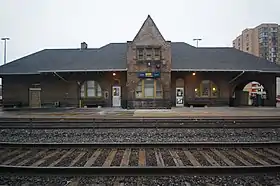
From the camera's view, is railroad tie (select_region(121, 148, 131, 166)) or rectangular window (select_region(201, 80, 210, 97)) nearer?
railroad tie (select_region(121, 148, 131, 166))

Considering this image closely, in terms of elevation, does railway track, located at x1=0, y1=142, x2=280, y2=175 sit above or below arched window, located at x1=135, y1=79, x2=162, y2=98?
below

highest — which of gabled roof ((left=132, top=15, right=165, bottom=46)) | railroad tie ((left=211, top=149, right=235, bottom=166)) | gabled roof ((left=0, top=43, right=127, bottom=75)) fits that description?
gabled roof ((left=132, top=15, right=165, bottom=46))

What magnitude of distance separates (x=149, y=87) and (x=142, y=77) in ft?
4.41

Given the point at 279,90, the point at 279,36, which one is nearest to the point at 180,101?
the point at 279,90

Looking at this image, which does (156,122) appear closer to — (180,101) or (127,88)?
(127,88)

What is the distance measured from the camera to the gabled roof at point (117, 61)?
86.6 feet

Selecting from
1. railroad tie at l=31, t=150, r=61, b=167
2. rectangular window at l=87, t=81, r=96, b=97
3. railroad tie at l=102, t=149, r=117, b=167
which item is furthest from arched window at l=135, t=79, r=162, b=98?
railroad tie at l=31, t=150, r=61, b=167

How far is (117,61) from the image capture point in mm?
27891

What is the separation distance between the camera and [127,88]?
25.0 metres

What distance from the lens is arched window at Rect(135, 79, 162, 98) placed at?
2523 cm

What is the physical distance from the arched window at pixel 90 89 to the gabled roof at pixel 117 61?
2.43 meters

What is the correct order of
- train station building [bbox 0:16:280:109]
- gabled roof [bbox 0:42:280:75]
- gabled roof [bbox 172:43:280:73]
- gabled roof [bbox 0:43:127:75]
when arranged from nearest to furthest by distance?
train station building [bbox 0:16:280:109] < gabled roof [bbox 172:43:280:73] < gabled roof [bbox 0:42:280:75] < gabled roof [bbox 0:43:127:75]

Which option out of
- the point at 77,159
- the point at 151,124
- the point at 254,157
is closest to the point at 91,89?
the point at 151,124

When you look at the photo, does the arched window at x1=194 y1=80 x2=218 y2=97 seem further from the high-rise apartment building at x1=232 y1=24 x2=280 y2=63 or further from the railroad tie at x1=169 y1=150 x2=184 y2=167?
the high-rise apartment building at x1=232 y1=24 x2=280 y2=63
